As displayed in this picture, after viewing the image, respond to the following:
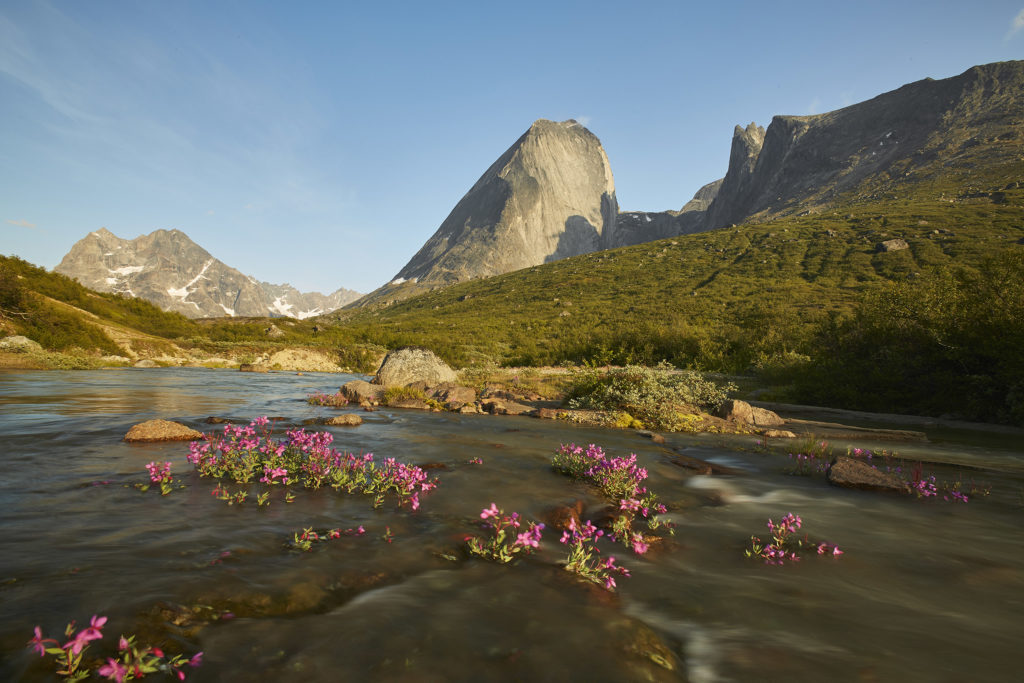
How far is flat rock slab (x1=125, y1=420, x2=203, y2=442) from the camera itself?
24.2 feet

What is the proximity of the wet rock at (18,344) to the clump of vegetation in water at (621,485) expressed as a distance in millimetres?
23916

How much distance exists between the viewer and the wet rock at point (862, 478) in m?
6.41

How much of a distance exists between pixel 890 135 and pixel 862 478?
6531 inches

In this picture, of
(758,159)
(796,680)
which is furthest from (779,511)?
(758,159)

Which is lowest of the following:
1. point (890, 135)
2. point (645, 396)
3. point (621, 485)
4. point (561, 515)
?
point (561, 515)

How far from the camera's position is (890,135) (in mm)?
124750

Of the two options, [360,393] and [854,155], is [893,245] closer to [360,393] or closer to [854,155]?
[360,393]

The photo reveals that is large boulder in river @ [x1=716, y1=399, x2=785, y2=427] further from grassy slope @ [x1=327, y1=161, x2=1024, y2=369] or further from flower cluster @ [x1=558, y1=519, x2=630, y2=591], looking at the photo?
grassy slope @ [x1=327, y1=161, x2=1024, y2=369]

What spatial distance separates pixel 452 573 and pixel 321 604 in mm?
980

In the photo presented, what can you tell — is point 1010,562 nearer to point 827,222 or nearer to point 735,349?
point 735,349

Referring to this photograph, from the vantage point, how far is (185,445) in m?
7.34

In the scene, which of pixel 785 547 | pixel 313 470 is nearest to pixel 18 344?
pixel 313 470

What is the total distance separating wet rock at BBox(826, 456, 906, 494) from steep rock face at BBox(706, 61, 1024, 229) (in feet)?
390

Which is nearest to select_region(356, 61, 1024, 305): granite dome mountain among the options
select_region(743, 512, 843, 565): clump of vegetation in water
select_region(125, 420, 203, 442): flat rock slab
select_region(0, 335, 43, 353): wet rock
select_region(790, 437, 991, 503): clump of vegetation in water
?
select_region(790, 437, 991, 503): clump of vegetation in water
